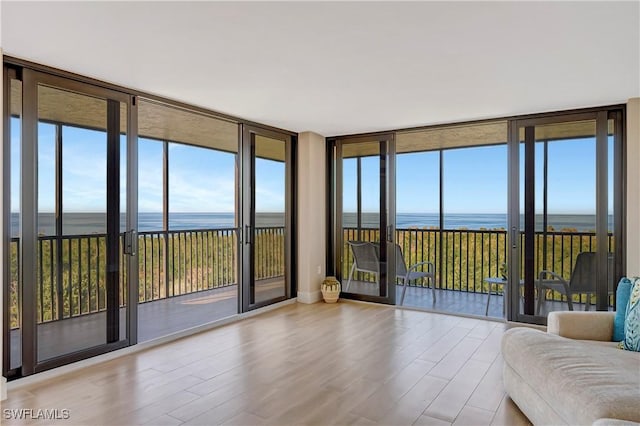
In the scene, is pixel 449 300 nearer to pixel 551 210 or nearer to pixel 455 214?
pixel 551 210

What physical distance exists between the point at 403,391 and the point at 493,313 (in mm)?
2964

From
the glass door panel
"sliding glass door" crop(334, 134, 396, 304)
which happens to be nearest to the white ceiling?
the glass door panel

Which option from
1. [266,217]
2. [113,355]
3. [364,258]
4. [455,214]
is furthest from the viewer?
[455,214]

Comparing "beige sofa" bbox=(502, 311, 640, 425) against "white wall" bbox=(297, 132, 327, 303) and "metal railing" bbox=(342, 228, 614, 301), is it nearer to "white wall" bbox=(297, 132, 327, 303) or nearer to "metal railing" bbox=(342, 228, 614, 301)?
"metal railing" bbox=(342, 228, 614, 301)

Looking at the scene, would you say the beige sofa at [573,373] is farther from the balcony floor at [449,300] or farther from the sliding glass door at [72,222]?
the sliding glass door at [72,222]

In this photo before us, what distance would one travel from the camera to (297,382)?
2.92 m

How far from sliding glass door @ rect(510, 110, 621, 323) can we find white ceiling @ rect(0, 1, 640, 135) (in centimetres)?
50

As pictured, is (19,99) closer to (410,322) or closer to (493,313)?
(410,322)

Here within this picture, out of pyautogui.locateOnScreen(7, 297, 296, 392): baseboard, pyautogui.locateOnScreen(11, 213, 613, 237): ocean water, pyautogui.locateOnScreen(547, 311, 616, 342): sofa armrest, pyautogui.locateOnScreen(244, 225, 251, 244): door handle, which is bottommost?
pyautogui.locateOnScreen(7, 297, 296, 392): baseboard

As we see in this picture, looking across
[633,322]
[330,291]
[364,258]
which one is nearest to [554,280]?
[633,322]

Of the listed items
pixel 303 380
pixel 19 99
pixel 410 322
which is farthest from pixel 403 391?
pixel 19 99

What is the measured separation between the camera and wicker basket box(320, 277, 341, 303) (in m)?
5.66

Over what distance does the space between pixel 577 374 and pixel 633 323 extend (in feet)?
2.62

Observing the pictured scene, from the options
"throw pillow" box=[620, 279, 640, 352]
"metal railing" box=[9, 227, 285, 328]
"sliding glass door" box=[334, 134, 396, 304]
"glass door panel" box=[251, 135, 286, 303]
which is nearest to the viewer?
"throw pillow" box=[620, 279, 640, 352]
